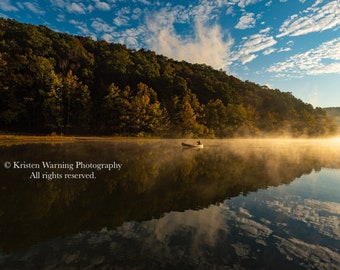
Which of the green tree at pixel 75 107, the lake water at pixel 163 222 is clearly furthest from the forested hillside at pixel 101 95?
the lake water at pixel 163 222

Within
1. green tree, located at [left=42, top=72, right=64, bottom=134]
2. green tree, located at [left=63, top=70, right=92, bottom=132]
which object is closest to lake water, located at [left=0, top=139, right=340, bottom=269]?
green tree, located at [left=42, top=72, right=64, bottom=134]

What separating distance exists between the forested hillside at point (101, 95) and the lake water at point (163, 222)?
43.2m

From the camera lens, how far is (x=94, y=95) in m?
71.4

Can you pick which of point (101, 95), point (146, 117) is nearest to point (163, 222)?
point (146, 117)

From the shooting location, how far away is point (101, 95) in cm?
6950

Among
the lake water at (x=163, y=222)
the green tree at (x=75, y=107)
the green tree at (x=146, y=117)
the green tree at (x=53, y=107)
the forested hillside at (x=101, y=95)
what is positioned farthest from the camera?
the green tree at (x=146, y=117)

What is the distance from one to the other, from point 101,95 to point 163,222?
6482 centimetres

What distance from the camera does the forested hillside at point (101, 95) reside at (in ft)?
179

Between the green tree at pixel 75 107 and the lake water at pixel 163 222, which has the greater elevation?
the green tree at pixel 75 107

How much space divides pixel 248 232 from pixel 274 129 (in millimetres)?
105909

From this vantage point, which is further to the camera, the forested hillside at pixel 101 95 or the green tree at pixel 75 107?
the green tree at pixel 75 107

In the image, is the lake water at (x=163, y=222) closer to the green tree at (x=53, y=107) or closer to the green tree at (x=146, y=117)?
the green tree at (x=53, y=107)

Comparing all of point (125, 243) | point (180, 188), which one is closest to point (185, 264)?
point (125, 243)

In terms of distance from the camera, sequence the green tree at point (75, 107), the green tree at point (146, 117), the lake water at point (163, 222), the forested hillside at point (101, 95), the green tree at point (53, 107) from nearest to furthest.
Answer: the lake water at point (163, 222), the green tree at point (53, 107), the forested hillside at point (101, 95), the green tree at point (75, 107), the green tree at point (146, 117)
